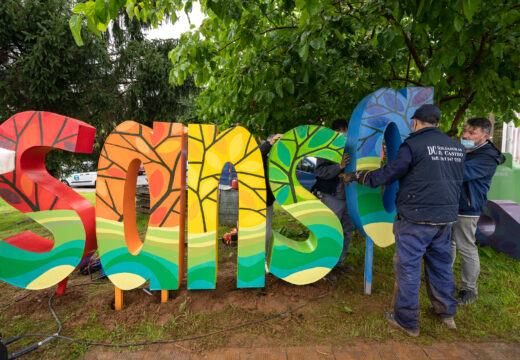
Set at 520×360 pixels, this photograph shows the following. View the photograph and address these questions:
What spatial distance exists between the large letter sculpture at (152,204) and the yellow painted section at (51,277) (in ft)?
1.57

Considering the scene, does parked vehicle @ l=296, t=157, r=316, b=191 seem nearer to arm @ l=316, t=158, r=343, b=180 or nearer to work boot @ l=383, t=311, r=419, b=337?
arm @ l=316, t=158, r=343, b=180

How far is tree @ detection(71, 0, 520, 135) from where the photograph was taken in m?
2.91

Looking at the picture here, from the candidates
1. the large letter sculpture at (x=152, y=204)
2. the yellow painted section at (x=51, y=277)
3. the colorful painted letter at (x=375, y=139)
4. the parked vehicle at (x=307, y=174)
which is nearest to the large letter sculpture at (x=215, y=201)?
the large letter sculpture at (x=152, y=204)

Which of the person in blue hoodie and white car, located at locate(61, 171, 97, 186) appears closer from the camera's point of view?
the person in blue hoodie

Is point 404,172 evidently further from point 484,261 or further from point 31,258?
point 31,258

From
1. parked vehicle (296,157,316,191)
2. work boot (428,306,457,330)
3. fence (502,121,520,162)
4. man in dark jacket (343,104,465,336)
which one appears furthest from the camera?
fence (502,121,520,162)

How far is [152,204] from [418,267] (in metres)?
2.85

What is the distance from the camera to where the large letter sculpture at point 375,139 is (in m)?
3.36

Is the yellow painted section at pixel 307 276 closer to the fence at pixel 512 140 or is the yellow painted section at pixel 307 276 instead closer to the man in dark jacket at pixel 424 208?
the man in dark jacket at pixel 424 208

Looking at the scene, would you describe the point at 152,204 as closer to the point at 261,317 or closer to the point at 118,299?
the point at 118,299

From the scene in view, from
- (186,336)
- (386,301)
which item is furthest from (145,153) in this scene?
(386,301)

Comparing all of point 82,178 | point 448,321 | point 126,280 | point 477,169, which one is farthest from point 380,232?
point 82,178

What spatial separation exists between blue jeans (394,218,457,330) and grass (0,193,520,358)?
0.70ft

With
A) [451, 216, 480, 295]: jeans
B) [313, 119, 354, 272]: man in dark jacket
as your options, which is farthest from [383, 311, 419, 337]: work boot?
[451, 216, 480, 295]: jeans
